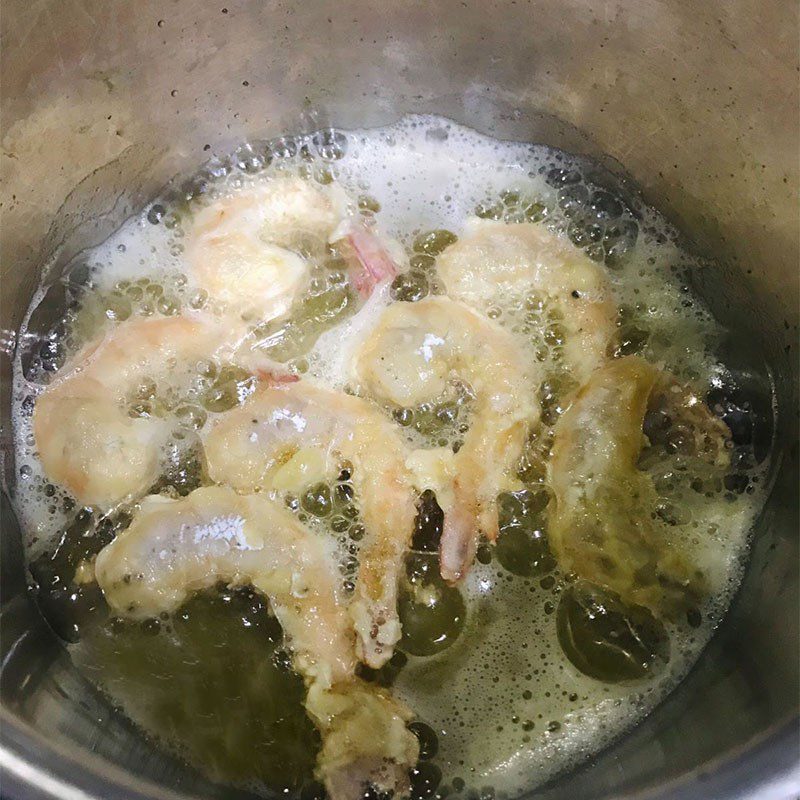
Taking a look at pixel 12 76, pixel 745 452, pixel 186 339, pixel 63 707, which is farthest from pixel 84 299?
pixel 745 452

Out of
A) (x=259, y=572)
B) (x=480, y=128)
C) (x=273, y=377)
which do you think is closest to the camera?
(x=259, y=572)

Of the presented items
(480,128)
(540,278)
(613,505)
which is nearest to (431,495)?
(613,505)

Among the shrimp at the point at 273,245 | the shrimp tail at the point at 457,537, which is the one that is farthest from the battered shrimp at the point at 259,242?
the shrimp tail at the point at 457,537

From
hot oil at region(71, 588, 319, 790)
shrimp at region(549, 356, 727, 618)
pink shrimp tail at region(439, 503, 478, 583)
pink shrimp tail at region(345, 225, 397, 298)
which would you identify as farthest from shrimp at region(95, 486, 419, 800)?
pink shrimp tail at region(345, 225, 397, 298)

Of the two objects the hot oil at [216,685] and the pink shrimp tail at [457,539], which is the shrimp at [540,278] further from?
the hot oil at [216,685]

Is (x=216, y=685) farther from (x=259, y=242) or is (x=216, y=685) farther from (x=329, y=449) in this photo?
(x=259, y=242)

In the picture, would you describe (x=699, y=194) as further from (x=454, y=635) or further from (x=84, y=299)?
(x=84, y=299)
